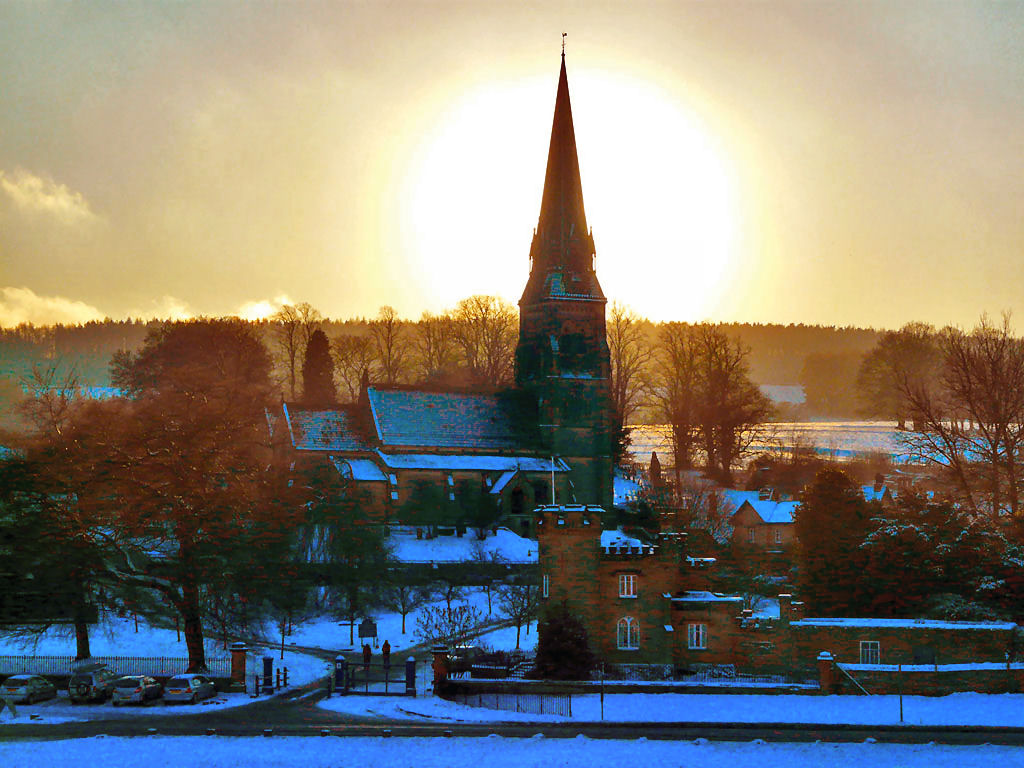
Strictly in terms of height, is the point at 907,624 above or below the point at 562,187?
below

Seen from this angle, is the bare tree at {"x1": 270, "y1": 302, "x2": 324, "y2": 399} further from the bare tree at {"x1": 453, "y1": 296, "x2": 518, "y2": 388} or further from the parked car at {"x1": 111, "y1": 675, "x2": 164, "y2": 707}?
the parked car at {"x1": 111, "y1": 675, "x2": 164, "y2": 707}

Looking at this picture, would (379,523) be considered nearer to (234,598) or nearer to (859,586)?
(234,598)

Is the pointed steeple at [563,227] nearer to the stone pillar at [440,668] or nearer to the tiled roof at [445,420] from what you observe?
the tiled roof at [445,420]

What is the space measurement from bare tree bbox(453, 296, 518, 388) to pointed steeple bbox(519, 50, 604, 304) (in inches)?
1243

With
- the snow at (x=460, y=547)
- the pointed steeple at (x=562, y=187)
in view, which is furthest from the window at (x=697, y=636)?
the pointed steeple at (x=562, y=187)

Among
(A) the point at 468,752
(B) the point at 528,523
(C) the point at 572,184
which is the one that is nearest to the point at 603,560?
(A) the point at 468,752

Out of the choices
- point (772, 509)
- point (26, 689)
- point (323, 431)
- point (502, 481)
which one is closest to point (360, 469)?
point (323, 431)

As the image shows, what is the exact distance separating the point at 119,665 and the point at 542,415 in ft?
137

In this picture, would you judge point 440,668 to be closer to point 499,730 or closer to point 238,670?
point 499,730

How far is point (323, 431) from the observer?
75750 millimetres

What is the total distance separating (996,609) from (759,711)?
11.7 metres

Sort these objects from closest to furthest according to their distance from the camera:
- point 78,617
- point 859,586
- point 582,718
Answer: point 582,718 < point 78,617 < point 859,586

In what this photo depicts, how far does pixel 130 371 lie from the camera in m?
94.2

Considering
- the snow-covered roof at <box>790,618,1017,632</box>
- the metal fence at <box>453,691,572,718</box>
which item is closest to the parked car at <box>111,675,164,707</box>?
the metal fence at <box>453,691,572,718</box>
